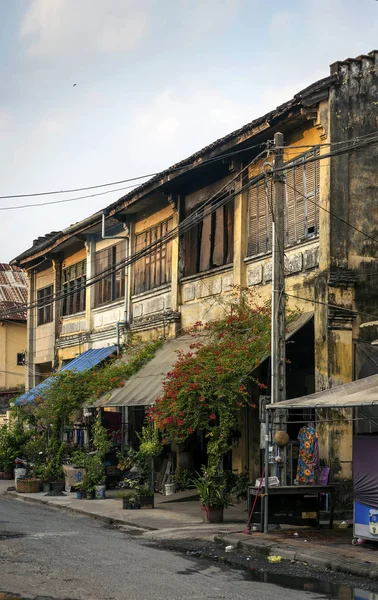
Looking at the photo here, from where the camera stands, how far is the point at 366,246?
58.7ft

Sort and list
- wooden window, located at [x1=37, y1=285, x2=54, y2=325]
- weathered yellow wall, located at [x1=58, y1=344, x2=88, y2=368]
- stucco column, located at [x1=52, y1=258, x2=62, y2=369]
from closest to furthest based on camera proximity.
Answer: weathered yellow wall, located at [x1=58, y1=344, x2=88, y2=368], stucco column, located at [x1=52, y1=258, x2=62, y2=369], wooden window, located at [x1=37, y1=285, x2=54, y2=325]

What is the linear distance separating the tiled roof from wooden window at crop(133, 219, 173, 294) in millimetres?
19285

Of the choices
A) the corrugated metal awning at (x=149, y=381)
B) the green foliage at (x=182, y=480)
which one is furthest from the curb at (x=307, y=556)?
the green foliage at (x=182, y=480)

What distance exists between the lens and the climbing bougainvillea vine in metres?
17.2

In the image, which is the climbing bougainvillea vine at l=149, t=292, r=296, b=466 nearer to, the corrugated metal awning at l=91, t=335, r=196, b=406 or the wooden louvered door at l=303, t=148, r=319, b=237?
the corrugated metal awning at l=91, t=335, r=196, b=406

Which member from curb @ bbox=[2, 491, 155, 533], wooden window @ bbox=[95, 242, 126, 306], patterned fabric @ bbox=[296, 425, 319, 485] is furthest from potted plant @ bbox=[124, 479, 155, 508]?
wooden window @ bbox=[95, 242, 126, 306]

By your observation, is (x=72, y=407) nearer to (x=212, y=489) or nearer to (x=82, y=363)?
(x=82, y=363)

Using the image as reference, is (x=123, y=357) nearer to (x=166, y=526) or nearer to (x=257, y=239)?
(x=257, y=239)

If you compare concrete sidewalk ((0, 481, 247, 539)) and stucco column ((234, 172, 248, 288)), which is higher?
stucco column ((234, 172, 248, 288))

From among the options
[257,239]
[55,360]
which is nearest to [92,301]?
[55,360]

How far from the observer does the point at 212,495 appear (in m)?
16.6

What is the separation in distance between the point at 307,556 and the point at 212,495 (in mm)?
4434

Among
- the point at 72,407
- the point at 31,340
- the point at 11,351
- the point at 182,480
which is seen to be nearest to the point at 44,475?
the point at 72,407

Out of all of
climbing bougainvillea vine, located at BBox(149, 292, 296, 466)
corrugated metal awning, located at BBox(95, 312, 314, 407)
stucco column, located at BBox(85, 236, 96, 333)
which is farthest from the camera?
stucco column, located at BBox(85, 236, 96, 333)
